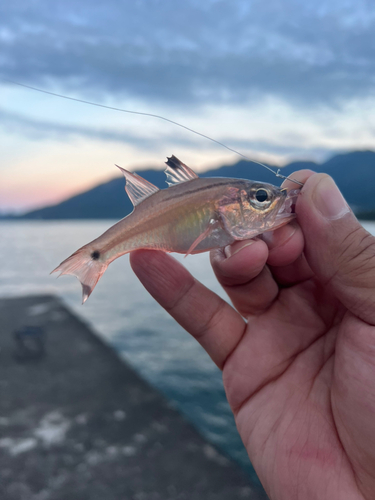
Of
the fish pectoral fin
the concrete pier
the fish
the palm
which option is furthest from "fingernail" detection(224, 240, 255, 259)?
the concrete pier

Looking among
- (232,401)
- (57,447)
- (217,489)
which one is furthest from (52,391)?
(232,401)

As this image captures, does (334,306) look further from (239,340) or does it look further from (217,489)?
(217,489)

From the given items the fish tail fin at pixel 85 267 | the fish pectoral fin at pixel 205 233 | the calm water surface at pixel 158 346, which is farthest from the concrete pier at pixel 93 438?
the fish pectoral fin at pixel 205 233

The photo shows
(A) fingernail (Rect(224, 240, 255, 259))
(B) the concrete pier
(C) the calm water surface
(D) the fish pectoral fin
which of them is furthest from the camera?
(C) the calm water surface

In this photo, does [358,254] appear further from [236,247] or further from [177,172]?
[177,172]

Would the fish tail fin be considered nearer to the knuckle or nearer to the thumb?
the thumb

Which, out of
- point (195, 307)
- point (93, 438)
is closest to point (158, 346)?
point (93, 438)
